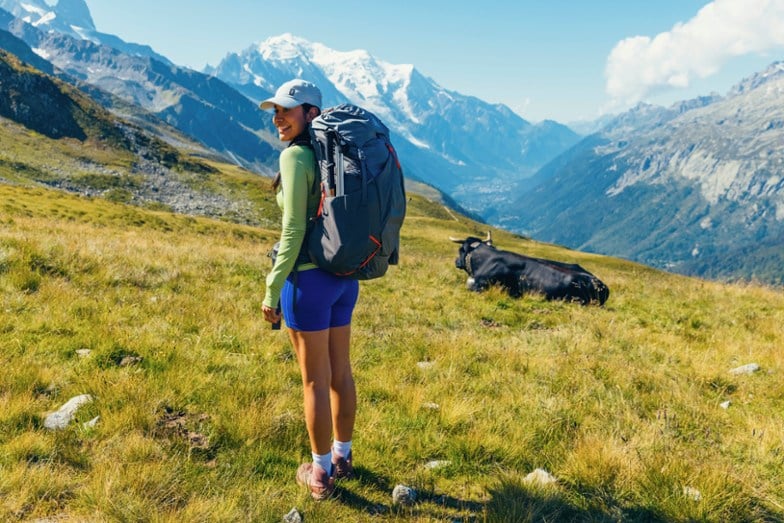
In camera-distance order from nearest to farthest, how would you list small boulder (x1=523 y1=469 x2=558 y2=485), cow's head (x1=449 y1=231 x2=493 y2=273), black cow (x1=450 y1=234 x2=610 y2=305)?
small boulder (x1=523 y1=469 x2=558 y2=485) → black cow (x1=450 y1=234 x2=610 y2=305) → cow's head (x1=449 y1=231 x2=493 y2=273)

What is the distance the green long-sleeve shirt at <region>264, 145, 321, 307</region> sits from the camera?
3.71 m

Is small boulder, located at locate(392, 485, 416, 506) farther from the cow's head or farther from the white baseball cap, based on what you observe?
the cow's head

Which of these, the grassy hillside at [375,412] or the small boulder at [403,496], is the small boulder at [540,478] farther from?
the small boulder at [403,496]

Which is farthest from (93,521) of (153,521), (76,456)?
(76,456)

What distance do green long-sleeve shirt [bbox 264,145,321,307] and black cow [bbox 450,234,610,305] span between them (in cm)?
1073

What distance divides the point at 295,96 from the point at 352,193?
3.56 ft

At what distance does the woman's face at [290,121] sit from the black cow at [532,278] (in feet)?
35.0

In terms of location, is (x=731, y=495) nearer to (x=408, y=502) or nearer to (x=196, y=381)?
(x=408, y=502)

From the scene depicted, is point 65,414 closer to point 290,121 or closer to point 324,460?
point 324,460

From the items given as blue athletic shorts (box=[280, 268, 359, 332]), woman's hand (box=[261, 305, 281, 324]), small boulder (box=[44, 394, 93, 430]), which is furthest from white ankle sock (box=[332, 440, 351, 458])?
small boulder (box=[44, 394, 93, 430])

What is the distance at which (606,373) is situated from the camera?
6.96 m

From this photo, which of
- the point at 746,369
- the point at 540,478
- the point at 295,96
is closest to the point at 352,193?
the point at 295,96

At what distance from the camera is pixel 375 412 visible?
5230 millimetres

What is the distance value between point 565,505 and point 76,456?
4.02 metres
